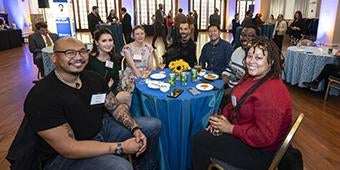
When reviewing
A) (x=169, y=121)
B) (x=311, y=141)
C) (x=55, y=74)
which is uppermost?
(x=55, y=74)

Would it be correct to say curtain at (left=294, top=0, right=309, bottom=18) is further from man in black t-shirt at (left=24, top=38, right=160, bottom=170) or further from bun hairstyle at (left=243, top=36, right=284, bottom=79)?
man in black t-shirt at (left=24, top=38, right=160, bottom=170)

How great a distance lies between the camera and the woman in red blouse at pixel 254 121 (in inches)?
59.2

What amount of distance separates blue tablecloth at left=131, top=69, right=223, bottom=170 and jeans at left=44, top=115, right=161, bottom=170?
98 mm

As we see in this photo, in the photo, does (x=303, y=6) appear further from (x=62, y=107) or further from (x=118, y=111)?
(x=62, y=107)

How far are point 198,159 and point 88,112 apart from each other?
31.6 inches

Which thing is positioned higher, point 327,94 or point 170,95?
point 170,95

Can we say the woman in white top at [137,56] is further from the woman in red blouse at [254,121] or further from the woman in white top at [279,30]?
the woman in white top at [279,30]

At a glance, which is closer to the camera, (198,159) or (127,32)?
(198,159)

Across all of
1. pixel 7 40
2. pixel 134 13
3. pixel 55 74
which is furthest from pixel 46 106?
pixel 134 13

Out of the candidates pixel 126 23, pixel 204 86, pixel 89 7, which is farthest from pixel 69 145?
pixel 89 7

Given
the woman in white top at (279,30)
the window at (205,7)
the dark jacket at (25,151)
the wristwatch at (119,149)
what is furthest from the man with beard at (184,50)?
the window at (205,7)

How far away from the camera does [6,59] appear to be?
8.10 metres

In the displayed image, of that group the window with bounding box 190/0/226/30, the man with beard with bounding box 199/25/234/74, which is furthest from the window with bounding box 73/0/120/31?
the man with beard with bounding box 199/25/234/74

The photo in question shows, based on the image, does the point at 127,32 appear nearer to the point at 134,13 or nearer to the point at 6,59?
the point at 6,59
